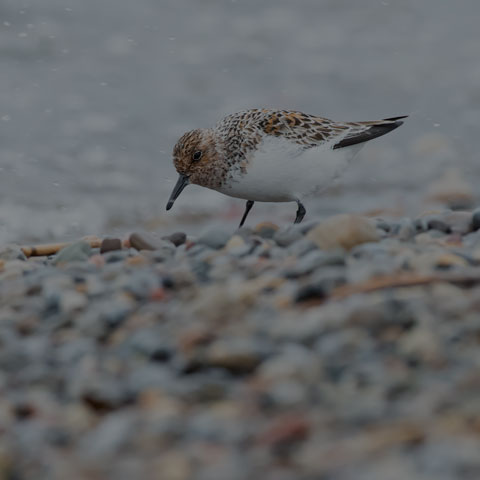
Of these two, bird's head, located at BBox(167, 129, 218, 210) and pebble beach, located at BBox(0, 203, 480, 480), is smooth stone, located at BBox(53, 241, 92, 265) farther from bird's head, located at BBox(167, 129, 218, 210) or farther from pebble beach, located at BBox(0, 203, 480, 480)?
bird's head, located at BBox(167, 129, 218, 210)

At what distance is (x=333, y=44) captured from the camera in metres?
14.9

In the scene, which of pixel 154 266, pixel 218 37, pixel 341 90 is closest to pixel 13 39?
pixel 218 37

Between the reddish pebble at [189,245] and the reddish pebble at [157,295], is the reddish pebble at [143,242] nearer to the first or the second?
the reddish pebble at [189,245]

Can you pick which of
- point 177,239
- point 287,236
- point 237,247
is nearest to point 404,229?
Result: point 287,236

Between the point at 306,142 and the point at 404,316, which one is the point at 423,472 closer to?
the point at 404,316

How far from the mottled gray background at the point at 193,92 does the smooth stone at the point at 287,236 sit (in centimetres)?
459

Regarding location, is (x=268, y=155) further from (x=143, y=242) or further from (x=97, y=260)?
(x=97, y=260)

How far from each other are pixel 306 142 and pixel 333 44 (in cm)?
884

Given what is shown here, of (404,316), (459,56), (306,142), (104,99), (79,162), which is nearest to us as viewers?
(404,316)

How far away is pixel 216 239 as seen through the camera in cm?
508

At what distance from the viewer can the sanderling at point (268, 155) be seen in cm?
627

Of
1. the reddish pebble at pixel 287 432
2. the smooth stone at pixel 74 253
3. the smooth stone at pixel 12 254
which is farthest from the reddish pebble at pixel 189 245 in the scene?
the reddish pebble at pixel 287 432

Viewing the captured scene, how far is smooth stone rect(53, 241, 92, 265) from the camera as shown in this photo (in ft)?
17.3

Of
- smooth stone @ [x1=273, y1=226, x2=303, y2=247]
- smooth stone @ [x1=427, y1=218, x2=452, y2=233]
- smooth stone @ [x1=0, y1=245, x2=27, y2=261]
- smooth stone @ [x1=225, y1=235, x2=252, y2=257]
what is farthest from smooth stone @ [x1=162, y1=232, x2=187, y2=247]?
smooth stone @ [x1=427, y1=218, x2=452, y2=233]
